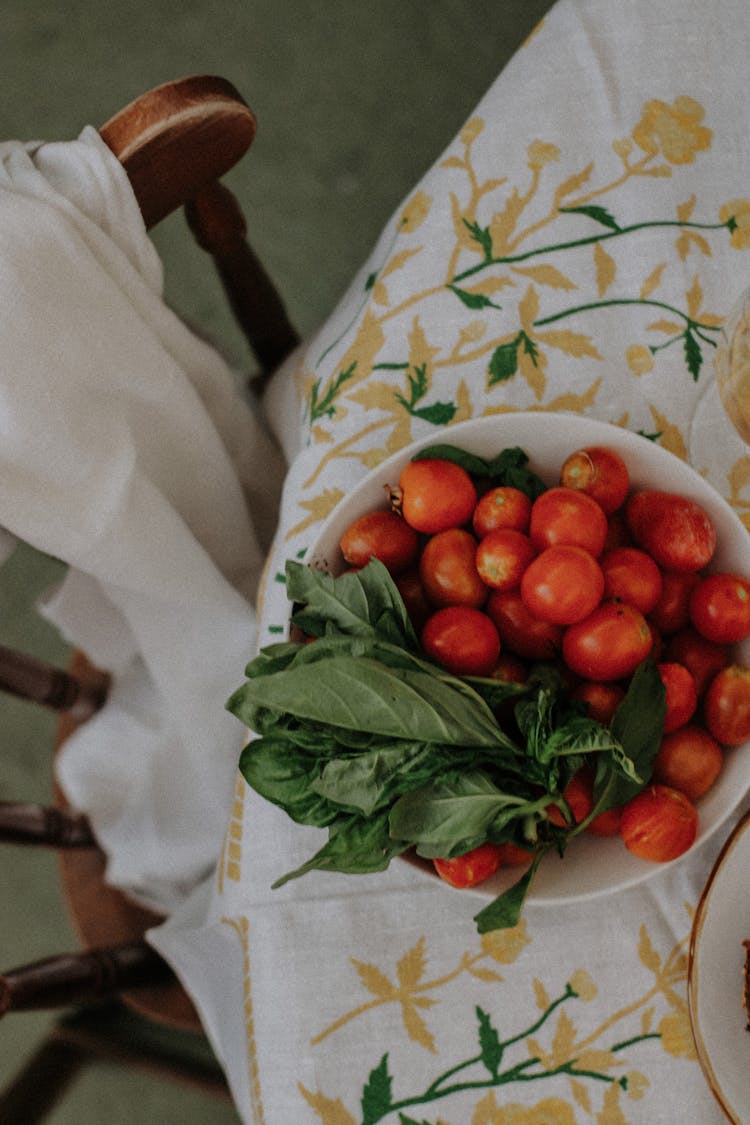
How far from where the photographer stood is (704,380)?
25.0 inches

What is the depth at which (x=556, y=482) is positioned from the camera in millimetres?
598

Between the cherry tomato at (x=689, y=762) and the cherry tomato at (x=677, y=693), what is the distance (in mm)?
11

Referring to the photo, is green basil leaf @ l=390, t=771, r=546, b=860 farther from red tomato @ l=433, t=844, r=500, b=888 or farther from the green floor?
the green floor

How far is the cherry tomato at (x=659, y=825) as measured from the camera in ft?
1.65

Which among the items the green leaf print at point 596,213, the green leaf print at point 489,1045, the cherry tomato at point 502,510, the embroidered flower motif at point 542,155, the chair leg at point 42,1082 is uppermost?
the embroidered flower motif at point 542,155

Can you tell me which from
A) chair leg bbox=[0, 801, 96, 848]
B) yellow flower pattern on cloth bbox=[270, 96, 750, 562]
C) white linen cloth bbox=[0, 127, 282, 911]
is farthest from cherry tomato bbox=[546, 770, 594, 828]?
chair leg bbox=[0, 801, 96, 848]

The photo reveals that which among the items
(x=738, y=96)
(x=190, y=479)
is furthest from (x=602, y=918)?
(x=738, y=96)

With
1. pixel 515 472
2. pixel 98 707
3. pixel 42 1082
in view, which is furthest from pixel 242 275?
pixel 42 1082

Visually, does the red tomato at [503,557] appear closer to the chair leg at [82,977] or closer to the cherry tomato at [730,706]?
the cherry tomato at [730,706]

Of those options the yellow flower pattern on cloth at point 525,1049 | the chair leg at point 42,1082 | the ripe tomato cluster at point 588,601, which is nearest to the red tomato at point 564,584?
the ripe tomato cluster at point 588,601

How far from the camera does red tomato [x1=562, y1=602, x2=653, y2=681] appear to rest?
508 mm

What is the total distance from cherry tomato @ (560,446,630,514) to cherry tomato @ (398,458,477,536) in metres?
0.06

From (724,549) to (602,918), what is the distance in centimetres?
24

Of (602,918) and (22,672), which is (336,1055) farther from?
(22,672)
